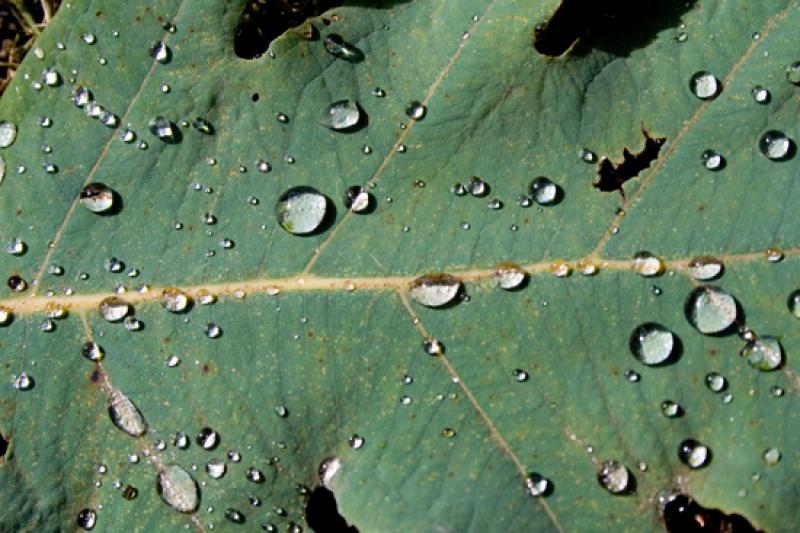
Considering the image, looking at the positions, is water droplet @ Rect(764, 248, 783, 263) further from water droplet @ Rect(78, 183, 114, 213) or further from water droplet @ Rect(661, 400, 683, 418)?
water droplet @ Rect(78, 183, 114, 213)

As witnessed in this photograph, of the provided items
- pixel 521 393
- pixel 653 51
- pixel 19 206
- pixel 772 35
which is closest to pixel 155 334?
pixel 19 206

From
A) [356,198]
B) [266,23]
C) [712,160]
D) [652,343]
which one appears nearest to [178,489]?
[356,198]

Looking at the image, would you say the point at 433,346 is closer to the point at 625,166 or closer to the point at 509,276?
the point at 509,276

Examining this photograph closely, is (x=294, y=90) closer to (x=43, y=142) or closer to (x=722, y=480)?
(x=43, y=142)

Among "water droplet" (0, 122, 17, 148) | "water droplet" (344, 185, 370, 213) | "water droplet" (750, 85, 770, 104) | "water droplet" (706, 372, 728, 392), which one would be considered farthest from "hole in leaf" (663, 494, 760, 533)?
"water droplet" (0, 122, 17, 148)

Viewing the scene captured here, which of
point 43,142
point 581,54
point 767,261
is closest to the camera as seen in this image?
point 767,261

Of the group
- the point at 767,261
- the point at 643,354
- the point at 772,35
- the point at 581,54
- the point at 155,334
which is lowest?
the point at 155,334

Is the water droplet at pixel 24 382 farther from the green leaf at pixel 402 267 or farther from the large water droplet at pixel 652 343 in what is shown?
the large water droplet at pixel 652 343
